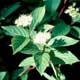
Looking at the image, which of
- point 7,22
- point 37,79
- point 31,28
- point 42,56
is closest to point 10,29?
point 31,28

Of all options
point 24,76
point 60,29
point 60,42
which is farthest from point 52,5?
point 24,76

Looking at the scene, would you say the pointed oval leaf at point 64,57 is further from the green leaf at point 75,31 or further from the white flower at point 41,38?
the green leaf at point 75,31

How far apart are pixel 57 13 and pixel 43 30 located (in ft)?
0.74

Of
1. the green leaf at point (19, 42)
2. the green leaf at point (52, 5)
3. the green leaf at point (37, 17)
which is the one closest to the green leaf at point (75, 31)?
the green leaf at point (52, 5)

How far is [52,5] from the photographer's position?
5.10 ft

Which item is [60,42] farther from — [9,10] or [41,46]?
[9,10]

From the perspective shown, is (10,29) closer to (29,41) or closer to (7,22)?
(29,41)

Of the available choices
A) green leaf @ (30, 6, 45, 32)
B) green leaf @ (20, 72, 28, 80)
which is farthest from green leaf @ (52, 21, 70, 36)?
green leaf @ (20, 72, 28, 80)

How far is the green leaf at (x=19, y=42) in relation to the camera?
1216 mm

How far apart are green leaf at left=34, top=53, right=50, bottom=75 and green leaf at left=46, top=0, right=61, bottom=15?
0.38 meters

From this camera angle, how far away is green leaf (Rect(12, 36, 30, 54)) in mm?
1216

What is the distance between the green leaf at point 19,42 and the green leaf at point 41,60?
0.26ft

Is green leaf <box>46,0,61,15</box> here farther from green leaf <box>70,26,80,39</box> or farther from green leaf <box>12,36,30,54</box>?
green leaf <box>12,36,30,54</box>

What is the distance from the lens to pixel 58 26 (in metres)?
1.49
